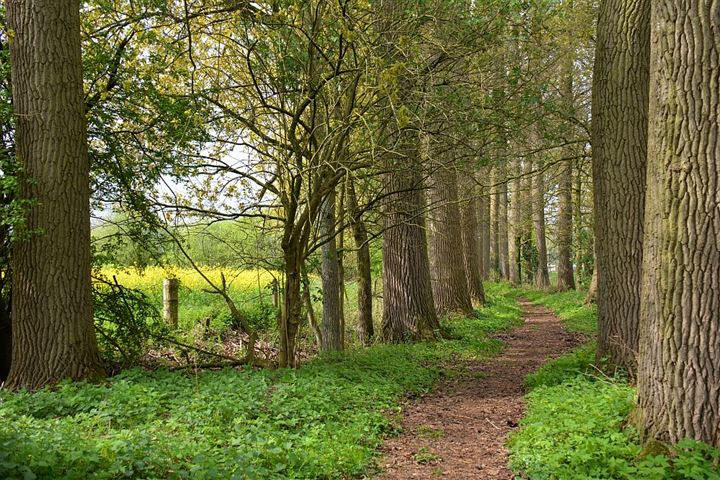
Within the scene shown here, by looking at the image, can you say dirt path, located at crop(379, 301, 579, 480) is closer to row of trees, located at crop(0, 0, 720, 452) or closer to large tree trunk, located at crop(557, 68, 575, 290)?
row of trees, located at crop(0, 0, 720, 452)

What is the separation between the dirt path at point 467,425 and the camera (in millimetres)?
4867

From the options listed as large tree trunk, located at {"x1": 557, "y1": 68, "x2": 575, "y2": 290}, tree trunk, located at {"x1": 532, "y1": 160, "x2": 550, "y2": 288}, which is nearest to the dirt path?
large tree trunk, located at {"x1": 557, "y1": 68, "x2": 575, "y2": 290}

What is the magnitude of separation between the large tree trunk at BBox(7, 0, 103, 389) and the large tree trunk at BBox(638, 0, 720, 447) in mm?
5960

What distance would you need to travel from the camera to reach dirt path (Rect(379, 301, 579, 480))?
487cm

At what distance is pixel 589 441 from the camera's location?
430 cm

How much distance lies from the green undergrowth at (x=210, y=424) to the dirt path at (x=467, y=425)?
26 centimetres

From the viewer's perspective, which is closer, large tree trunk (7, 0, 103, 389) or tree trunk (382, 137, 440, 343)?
large tree trunk (7, 0, 103, 389)

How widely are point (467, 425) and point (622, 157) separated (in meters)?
3.60

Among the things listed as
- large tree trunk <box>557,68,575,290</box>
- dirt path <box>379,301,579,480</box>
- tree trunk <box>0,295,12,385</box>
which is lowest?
dirt path <box>379,301,579,480</box>

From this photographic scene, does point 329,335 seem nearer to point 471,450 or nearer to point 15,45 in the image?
point 471,450

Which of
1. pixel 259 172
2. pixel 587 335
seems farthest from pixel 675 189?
pixel 587 335

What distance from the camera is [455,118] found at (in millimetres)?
7762

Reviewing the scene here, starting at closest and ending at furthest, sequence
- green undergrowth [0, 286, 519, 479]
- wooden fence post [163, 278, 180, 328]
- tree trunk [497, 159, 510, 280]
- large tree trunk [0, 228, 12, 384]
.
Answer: green undergrowth [0, 286, 519, 479]
large tree trunk [0, 228, 12, 384]
wooden fence post [163, 278, 180, 328]
tree trunk [497, 159, 510, 280]

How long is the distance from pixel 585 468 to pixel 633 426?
718 mm
